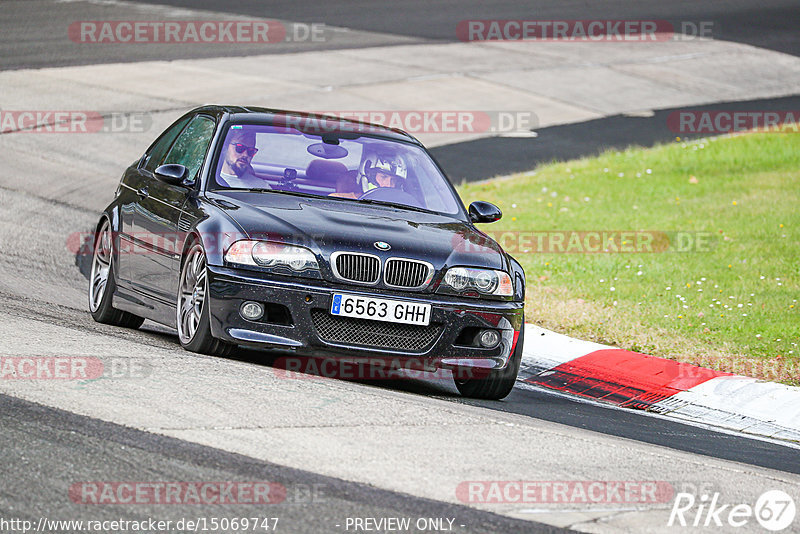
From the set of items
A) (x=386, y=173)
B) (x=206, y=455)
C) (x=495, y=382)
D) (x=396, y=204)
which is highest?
(x=386, y=173)

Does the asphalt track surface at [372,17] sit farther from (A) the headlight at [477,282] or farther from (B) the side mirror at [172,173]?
(A) the headlight at [477,282]

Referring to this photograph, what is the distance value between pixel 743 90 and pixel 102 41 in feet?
44.2

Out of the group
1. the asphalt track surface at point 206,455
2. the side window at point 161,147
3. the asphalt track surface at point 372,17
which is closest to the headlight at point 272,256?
the asphalt track surface at point 206,455

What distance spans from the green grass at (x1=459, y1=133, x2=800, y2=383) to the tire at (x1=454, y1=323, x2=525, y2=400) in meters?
2.41

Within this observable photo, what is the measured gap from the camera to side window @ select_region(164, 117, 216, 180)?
827 cm

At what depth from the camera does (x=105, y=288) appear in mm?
8898

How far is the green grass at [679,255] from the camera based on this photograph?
10219 mm

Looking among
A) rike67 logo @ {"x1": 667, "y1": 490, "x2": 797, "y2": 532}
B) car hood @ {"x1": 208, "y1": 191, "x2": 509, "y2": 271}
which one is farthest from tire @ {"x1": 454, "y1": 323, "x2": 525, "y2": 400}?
rike67 logo @ {"x1": 667, "y1": 490, "x2": 797, "y2": 532}

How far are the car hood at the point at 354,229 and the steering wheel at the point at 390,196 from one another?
179 millimetres

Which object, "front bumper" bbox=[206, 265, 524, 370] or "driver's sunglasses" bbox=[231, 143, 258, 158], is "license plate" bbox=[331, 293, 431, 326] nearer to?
"front bumper" bbox=[206, 265, 524, 370]

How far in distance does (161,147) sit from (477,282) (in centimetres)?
295

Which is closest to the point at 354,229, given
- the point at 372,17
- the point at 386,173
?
the point at 386,173

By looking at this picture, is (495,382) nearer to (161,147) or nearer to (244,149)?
(244,149)

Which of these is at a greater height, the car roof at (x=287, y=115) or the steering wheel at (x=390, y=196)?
the car roof at (x=287, y=115)
